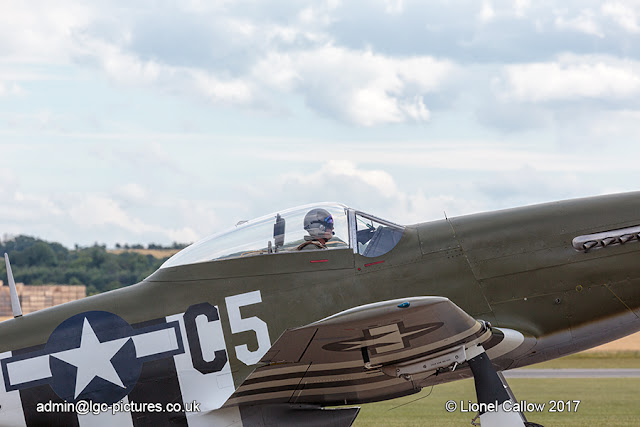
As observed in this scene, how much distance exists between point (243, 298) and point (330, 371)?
3.26 ft

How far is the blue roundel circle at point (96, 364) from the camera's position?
6.76 m

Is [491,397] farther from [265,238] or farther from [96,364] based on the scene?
[96,364]

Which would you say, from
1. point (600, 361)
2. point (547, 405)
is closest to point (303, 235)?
point (547, 405)

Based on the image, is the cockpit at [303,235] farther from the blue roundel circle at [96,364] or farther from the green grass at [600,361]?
the green grass at [600,361]

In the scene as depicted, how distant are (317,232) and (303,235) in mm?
131

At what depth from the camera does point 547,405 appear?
16.2 meters

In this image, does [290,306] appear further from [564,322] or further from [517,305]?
[564,322]

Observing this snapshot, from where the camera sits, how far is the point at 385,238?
282 inches

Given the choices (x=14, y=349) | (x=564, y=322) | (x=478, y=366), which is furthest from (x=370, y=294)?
(x=14, y=349)

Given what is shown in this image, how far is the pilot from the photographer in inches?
278

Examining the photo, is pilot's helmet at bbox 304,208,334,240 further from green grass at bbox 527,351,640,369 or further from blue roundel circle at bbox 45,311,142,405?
green grass at bbox 527,351,640,369

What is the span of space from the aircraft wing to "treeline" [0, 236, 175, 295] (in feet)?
227

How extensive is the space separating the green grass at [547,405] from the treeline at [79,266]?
188ft

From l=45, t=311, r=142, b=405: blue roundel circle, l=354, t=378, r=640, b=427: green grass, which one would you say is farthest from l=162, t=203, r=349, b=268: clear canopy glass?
l=354, t=378, r=640, b=427: green grass
